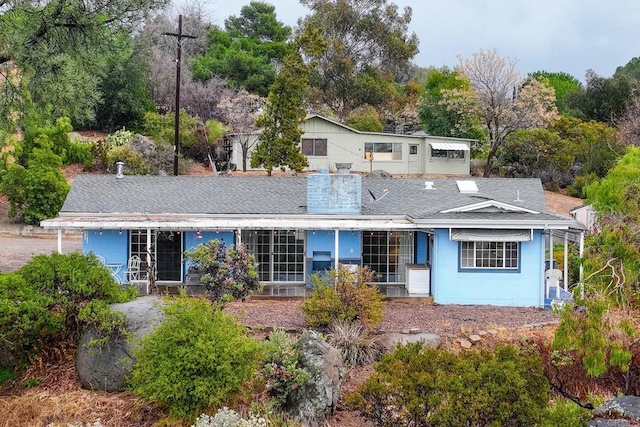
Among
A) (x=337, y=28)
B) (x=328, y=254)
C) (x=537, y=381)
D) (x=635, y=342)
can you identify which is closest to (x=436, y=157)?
Result: (x=337, y=28)

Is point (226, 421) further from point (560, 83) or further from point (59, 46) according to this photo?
point (560, 83)

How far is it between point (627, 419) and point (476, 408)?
176cm

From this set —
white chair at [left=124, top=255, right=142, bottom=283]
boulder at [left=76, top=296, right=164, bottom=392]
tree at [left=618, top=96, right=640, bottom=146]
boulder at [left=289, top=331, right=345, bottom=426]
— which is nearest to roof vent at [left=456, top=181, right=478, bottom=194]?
white chair at [left=124, top=255, right=142, bottom=283]

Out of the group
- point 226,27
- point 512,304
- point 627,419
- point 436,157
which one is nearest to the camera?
point 627,419

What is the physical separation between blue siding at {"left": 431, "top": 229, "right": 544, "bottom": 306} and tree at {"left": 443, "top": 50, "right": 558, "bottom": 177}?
2093 centimetres

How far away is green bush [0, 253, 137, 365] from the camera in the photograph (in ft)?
37.2

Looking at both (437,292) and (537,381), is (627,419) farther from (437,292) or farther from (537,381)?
(437,292)

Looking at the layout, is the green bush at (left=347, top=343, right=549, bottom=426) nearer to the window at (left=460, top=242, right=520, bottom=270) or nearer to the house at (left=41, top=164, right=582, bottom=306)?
the house at (left=41, top=164, right=582, bottom=306)

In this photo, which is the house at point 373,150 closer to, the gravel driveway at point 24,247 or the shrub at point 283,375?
the gravel driveway at point 24,247

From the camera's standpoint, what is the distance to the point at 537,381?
8984 mm

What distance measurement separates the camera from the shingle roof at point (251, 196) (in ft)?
64.8

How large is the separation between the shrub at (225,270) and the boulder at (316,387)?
3595 mm

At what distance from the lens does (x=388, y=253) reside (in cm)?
2005

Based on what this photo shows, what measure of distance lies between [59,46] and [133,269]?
8126 mm
